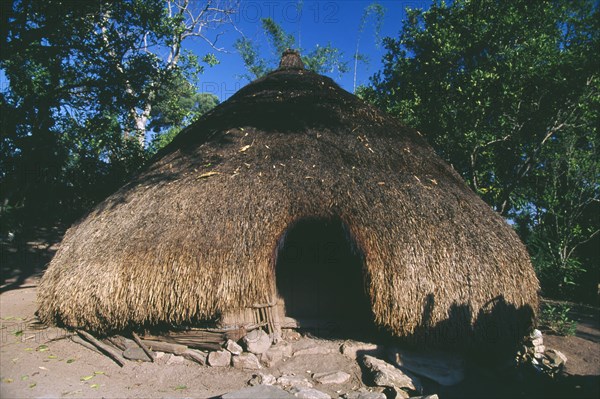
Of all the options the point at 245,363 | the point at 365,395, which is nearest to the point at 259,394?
the point at 245,363

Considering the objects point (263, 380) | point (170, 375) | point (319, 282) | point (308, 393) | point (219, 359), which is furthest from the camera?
point (319, 282)

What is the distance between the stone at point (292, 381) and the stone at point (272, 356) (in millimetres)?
352

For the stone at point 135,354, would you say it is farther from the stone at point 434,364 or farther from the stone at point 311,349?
the stone at point 434,364

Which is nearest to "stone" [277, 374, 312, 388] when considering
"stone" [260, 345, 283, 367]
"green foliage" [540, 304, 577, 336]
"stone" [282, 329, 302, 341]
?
"stone" [260, 345, 283, 367]

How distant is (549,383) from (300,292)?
11.1ft

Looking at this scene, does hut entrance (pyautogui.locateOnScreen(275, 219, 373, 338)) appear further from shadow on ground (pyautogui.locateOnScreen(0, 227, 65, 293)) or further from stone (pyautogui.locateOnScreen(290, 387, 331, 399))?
shadow on ground (pyautogui.locateOnScreen(0, 227, 65, 293))

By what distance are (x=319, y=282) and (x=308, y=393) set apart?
6.67 ft

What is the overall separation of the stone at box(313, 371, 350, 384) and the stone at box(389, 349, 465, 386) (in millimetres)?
728

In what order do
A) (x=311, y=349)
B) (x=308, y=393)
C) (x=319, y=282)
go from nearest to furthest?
1. (x=308, y=393)
2. (x=311, y=349)
3. (x=319, y=282)

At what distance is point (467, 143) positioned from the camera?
838cm

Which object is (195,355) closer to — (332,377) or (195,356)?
(195,356)

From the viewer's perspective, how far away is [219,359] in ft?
14.1

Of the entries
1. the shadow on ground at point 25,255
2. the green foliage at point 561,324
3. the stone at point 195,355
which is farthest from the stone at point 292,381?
the shadow on ground at point 25,255

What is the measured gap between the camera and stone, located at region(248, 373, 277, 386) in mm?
3910
